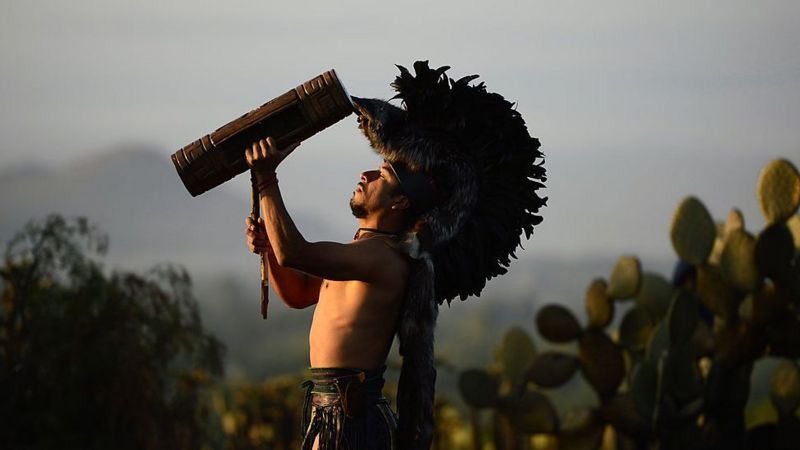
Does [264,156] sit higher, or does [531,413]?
[264,156]

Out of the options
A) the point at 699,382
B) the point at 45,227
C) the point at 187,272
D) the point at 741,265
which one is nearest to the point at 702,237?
the point at 741,265

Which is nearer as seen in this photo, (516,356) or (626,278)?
(626,278)

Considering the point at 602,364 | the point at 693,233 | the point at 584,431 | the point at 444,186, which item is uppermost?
the point at 693,233

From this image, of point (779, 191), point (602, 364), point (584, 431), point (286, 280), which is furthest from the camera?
point (584, 431)

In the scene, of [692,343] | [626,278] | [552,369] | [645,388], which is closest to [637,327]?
[626,278]

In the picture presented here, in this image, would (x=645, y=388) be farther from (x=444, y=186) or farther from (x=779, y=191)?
(x=444, y=186)

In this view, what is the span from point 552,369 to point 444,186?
16.6 ft

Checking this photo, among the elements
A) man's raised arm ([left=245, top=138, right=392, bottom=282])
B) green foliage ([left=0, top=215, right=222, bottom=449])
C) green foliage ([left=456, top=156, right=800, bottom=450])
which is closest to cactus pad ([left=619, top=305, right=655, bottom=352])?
green foliage ([left=456, top=156, right=800, bottom=450])

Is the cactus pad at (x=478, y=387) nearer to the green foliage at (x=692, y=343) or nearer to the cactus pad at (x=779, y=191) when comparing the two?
the green foliage at (x=692, y=343)

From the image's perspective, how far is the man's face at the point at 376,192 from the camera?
14.2ft

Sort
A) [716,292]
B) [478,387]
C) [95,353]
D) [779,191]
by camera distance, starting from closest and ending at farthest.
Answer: [95,353]
[779,191]
[716,292]
[478,387]

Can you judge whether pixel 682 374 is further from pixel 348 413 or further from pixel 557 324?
pixel 348 413

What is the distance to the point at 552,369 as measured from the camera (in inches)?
364

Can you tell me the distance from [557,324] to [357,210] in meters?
5.06
